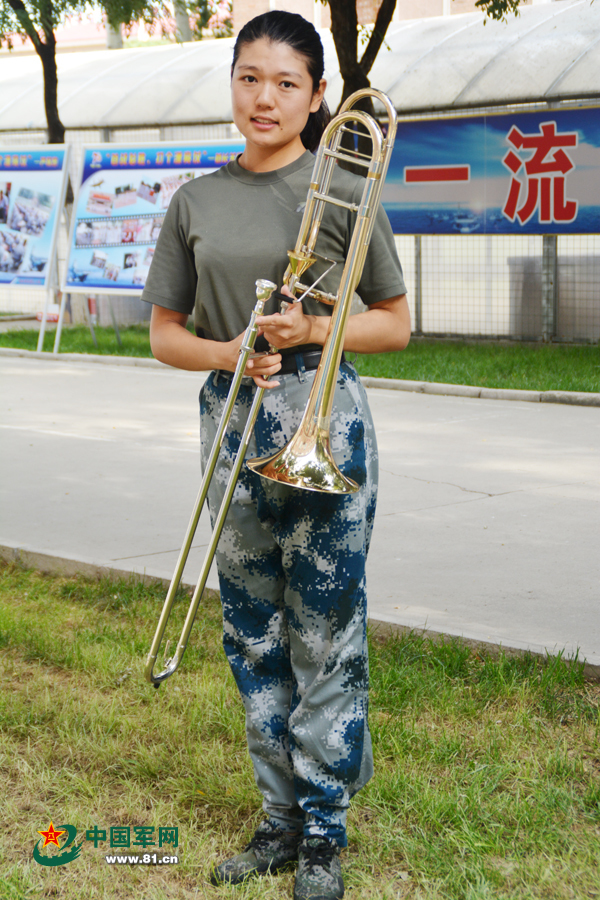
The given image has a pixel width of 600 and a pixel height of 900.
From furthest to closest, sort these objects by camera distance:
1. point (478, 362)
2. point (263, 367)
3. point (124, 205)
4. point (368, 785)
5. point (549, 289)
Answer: point (549, 289) → point (124, 205) → point (478, 362) → point (368, 785) → point (263, 367)

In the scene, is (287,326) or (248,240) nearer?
(287,326)

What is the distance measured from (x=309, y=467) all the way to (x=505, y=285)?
1318 cm

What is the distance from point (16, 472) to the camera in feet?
25.5

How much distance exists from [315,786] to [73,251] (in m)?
12.8

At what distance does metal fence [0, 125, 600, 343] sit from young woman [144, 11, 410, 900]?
12.2m

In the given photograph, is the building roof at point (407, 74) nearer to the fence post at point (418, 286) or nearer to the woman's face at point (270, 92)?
the fence post at point (418, 286)

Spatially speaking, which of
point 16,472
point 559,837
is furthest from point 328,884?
point 16,472

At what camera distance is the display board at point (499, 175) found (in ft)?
44.8

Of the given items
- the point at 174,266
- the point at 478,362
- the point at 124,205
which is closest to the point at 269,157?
the point at 174,266

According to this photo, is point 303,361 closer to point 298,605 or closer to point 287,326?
point 287,326

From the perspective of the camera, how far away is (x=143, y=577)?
5188 mm

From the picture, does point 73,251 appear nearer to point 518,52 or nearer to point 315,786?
point 518,52

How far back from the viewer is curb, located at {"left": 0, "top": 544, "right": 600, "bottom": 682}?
410cm

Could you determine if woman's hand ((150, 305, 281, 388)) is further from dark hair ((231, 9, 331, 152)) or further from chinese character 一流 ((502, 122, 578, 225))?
chinese character 一流 ((502, 122, 578, 225))
